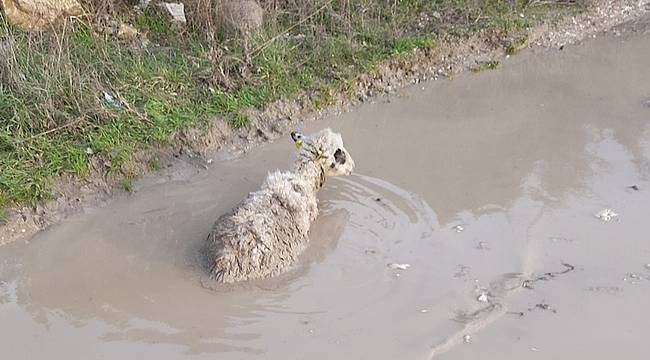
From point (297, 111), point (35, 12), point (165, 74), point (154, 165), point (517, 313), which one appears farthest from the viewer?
point (35, 12)

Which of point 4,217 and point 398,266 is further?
point 4,217

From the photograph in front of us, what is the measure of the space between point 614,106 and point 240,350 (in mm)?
5043

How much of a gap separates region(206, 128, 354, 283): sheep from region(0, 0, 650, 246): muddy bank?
1299 mm

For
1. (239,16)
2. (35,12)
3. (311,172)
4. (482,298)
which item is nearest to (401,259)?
(482,298)

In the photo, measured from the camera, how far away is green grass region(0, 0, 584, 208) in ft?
22.0

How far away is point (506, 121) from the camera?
7684mm

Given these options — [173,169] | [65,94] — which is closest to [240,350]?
[173,169]

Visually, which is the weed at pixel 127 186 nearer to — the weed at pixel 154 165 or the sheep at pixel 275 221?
the weed at pixel 154 165

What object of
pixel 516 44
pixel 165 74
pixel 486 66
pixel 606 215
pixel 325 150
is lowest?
pixel 325 150

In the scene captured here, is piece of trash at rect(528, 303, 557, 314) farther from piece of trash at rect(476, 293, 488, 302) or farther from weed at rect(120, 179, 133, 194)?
weed at rect(120, 179, 133, 194)

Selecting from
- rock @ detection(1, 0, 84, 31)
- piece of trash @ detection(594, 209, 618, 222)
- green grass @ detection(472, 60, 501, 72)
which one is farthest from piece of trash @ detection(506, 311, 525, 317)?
rock @ detection(1, 0, 84, 31)

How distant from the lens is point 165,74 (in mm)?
7613

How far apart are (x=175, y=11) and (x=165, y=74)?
1.45 meters

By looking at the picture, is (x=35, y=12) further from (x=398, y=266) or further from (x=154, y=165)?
(x=398, y=266)
